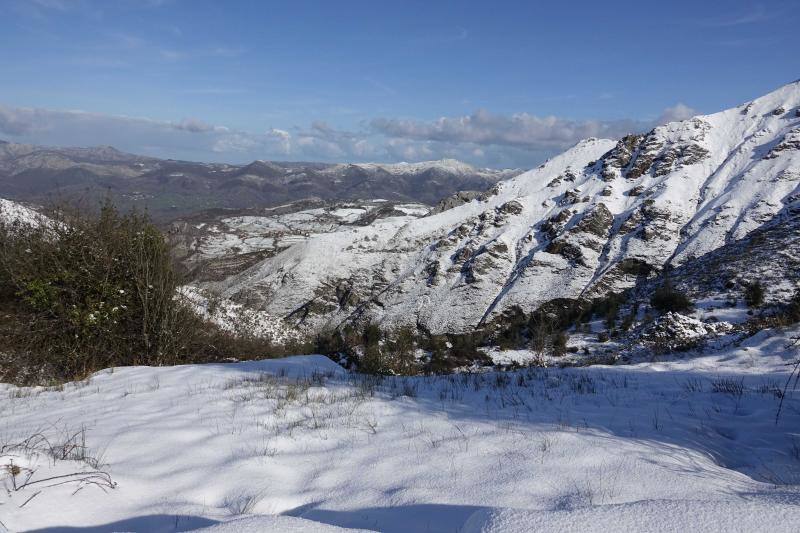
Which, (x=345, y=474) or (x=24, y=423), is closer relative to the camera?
(x=345, y=474)

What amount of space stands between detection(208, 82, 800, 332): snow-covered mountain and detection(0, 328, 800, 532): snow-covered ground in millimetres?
44916

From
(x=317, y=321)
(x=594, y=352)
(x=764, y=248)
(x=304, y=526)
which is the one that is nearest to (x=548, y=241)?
(x=764, y=248)

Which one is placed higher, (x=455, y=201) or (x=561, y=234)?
(x=455, y=201)

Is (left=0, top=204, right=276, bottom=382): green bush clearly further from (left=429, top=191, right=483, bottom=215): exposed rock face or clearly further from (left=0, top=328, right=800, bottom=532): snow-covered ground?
(left=429, top=191, right=483, bottom=215): exposed rock face

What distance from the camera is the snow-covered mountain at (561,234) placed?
5225 centimetres

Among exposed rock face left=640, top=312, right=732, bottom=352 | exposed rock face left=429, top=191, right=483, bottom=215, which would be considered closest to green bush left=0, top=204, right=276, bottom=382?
exposed rock face left=640, top=312, right=732, bottom=352

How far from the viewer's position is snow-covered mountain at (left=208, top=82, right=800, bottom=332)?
171 ft

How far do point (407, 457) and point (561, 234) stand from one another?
58.6 m

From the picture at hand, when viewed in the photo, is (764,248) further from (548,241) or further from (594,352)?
(548,241)

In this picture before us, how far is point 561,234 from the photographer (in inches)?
2304

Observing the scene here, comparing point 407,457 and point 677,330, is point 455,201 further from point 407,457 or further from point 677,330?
point 407,457

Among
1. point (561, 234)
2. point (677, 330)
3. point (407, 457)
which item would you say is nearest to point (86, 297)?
point (407, 457)

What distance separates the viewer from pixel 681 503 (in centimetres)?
230

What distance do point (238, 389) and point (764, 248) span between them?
126 ft
